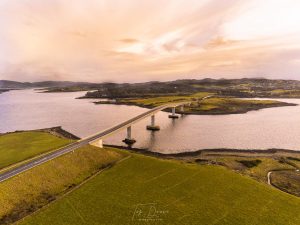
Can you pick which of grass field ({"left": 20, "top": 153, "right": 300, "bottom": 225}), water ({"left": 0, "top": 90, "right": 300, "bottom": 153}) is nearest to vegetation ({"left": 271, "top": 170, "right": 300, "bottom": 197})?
grass field ({"left": 20, "top": 153, "right": 300, "bottom": 225})

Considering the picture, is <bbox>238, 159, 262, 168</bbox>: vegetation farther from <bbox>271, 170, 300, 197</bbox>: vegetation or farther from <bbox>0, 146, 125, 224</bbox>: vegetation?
<bbox>0, 146, 125, 224</bbox>: vegetation

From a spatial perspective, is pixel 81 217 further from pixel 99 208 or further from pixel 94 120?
pixel 94 120

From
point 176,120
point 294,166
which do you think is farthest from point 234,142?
point 176,120

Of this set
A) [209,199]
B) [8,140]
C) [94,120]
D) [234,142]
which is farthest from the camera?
[94,120]

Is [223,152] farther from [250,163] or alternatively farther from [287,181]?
[287,181]
